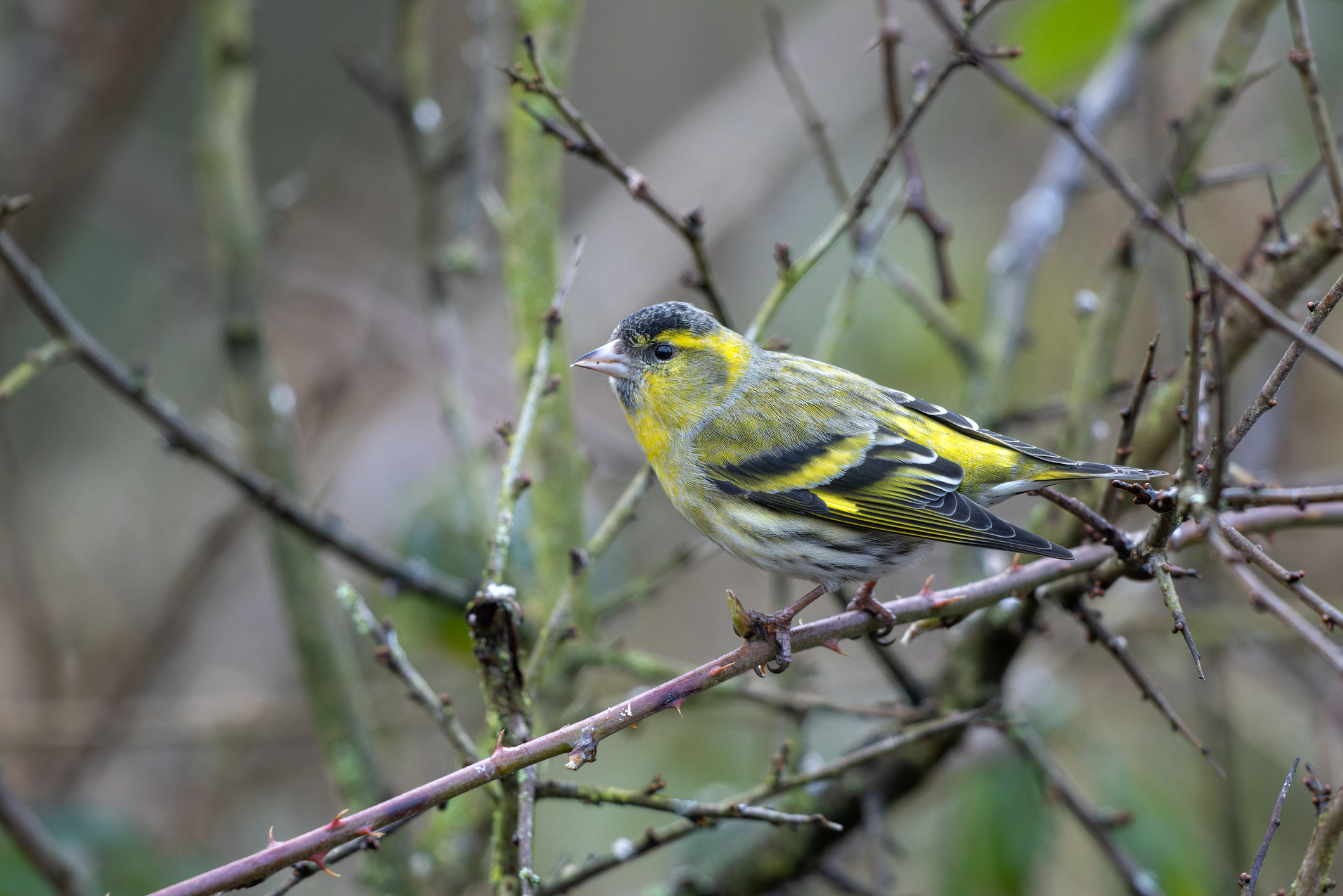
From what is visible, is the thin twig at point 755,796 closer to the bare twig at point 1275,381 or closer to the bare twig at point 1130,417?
the bare twig at point 1130,417

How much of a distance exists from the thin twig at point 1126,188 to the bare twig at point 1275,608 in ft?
1.33

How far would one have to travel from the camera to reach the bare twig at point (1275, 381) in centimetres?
174

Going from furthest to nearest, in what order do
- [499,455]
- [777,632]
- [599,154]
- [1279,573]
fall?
[499,455], [599,154], [777,632], [1279,573]

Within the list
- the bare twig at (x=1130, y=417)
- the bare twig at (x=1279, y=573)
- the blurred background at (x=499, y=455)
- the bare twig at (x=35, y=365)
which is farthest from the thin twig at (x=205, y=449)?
the bare twig at (x=1279, y=573)

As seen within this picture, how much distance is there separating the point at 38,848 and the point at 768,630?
2.19 meters

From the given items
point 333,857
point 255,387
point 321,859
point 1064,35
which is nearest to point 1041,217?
point 1064,35

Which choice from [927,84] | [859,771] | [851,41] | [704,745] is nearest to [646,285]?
[851,41]

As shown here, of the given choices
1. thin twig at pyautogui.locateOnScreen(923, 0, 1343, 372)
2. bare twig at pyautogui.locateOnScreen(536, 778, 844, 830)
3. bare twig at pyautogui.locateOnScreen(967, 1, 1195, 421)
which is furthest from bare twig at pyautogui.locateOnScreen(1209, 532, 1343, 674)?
bare twig at pyautogui.locateOnScreen(967, 1, 1195, 421)

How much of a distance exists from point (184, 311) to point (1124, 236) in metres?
5.59

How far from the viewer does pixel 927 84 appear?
325cm

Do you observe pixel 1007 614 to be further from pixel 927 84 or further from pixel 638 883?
pixel 638 883

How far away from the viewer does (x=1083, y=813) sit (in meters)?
3.08

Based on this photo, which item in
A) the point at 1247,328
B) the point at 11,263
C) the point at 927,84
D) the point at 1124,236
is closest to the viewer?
the point at 11,263

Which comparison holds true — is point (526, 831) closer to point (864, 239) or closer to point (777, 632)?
point (777, 632)
